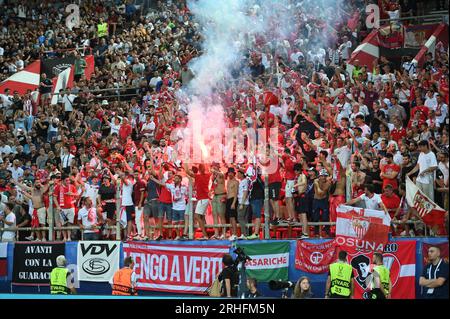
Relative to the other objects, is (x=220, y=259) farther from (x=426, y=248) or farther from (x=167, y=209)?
(x=426, y=248)

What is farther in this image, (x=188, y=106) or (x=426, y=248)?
(x=188, y=106)

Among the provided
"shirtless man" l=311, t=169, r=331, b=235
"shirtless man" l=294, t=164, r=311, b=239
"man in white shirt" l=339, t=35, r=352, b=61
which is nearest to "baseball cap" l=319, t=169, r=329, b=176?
"shirtless man" l=311, t=169, r=331, b=235

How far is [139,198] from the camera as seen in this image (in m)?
19.4

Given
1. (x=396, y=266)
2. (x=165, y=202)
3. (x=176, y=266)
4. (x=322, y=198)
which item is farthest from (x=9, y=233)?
(x=396, y=266)

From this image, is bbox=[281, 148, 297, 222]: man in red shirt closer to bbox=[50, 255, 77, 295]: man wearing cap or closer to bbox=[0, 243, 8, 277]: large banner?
bbox=[50, 255, 77, 295]: man wearing cap

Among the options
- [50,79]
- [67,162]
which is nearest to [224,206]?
[67,162]

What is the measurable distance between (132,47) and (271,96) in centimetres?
959

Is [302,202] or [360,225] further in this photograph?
[302,202]

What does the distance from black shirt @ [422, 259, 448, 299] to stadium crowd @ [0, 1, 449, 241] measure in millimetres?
883

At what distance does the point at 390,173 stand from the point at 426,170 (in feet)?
2.59

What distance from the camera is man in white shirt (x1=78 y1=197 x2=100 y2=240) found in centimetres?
2010

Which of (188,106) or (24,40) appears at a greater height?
(24,40)

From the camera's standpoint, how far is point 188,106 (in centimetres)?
2244

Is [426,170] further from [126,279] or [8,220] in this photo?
[8,220]
